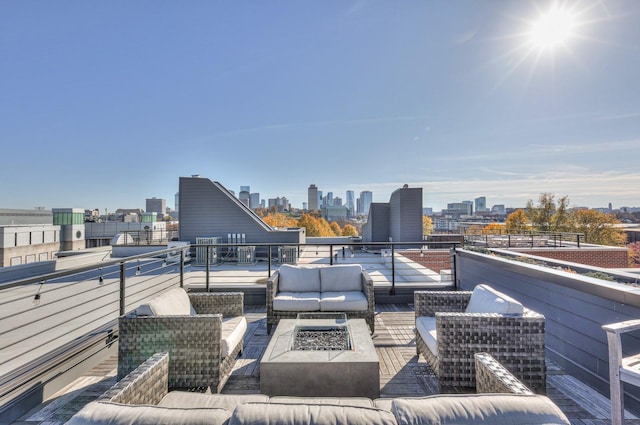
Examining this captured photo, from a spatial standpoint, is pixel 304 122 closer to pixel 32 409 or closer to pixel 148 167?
pixel 32 409

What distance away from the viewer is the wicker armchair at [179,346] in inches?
90.7

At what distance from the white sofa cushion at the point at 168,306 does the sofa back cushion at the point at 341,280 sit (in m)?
1.72

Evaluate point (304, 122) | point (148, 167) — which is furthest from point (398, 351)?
point (148, 167)

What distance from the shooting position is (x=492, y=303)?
8.26 ft

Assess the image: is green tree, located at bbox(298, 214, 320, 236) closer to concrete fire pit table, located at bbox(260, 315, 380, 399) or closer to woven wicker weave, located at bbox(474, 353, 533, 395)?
concrete fire pit table, located at bbox(260, 315, 380, 399)

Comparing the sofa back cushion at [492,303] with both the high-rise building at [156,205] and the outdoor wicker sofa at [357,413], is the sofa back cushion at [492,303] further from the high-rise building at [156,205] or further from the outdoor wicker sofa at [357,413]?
the high-rise building at [156,205]

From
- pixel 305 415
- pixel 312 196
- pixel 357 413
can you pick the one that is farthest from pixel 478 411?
pixel 312 196

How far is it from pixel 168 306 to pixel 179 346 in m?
0.46

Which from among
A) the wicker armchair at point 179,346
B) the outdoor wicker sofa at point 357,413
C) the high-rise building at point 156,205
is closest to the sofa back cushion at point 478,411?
the outdoor wicker sofa at point 357,413

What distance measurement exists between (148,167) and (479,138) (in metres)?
22.6

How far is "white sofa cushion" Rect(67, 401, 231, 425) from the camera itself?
2.77 ft

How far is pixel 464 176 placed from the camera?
24750 mm

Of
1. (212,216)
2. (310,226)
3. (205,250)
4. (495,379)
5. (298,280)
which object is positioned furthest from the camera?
(310,226)

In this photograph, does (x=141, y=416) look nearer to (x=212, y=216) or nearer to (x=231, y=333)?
(x=231, y=333)
